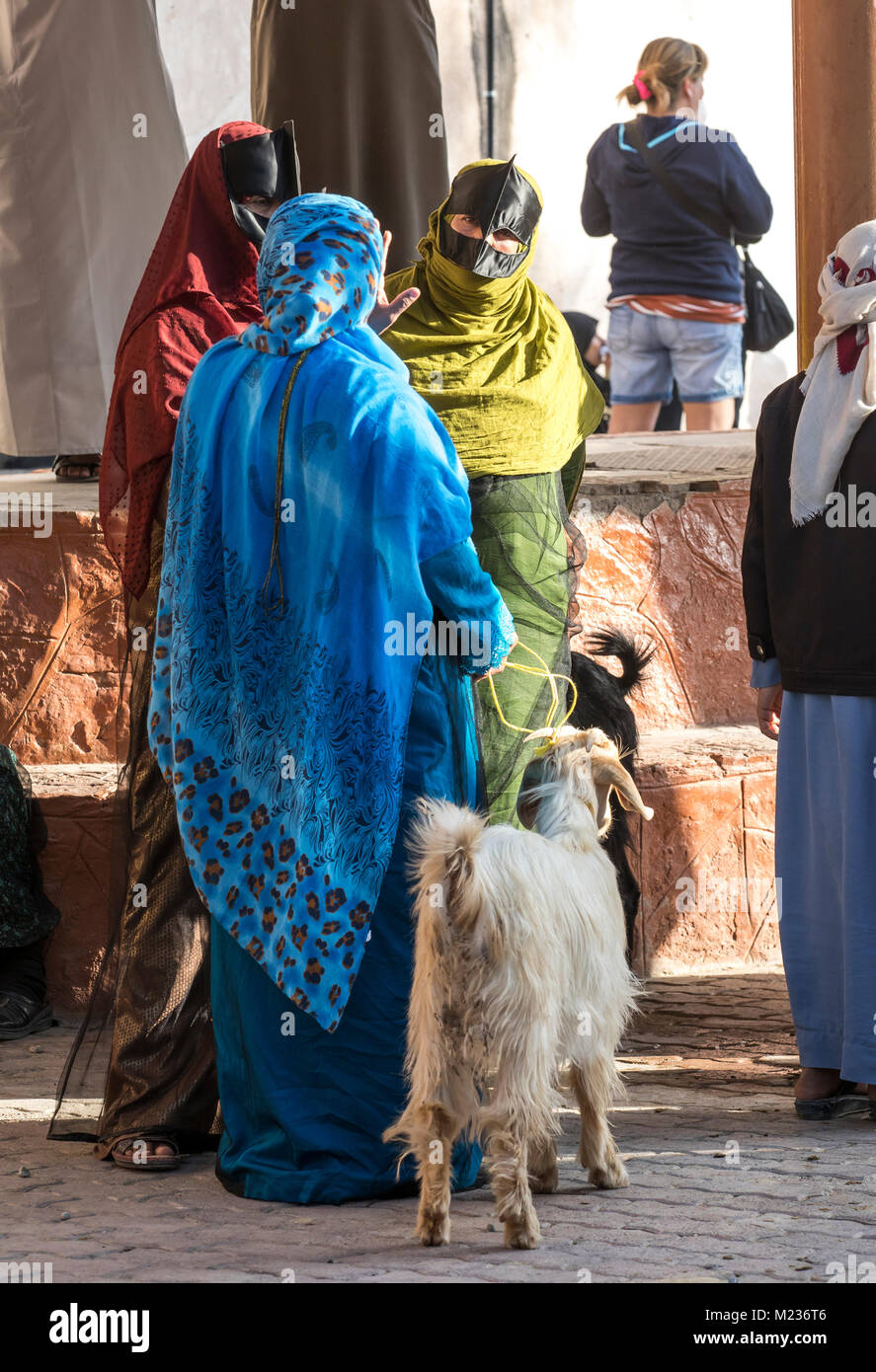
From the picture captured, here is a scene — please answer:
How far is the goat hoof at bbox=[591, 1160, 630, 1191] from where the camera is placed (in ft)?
11.6

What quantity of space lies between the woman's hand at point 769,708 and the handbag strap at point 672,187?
3955 millimetres

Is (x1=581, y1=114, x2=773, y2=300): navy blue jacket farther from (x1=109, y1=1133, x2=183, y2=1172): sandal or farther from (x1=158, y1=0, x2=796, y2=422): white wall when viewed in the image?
(x1=109, y1=1133, x2=183, y2=1172): sandal

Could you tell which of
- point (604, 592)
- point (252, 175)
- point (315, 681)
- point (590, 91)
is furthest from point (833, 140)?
point (590, 91)

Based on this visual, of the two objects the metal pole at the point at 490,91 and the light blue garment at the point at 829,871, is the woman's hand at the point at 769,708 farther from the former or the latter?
the metal pole at the point at 490,91

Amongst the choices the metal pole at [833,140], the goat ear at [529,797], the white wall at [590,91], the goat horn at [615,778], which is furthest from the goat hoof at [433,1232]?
the white wall at [590,91]

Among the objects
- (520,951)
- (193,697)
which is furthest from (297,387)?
(520,951)

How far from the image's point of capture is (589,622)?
6.23m

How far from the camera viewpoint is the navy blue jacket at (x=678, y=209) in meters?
7.86

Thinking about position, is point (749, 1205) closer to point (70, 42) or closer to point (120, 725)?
point (120, 725)

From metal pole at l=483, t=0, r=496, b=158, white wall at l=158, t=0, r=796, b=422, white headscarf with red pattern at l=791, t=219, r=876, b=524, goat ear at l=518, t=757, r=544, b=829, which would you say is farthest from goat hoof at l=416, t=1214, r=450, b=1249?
metal pole at l=483, t=0, r=496, b=158

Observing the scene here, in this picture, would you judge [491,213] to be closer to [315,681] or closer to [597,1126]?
[315,681]

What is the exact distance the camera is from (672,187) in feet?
25.9

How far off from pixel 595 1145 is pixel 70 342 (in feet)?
13.4

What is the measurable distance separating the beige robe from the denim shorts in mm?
2488
